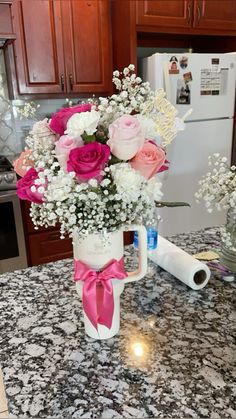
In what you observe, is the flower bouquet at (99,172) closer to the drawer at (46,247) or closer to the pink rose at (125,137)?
the pink rose at (125,137)

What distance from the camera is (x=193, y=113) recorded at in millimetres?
2336

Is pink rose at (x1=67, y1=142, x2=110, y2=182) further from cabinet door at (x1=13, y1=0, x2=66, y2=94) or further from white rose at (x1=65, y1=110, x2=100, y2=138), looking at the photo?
cabinet door at (x1=13, y1=0, x2=66, y2=94)

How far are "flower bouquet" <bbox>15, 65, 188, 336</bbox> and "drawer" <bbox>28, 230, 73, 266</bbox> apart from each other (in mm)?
1624

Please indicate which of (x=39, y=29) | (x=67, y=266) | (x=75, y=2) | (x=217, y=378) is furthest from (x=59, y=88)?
(x=217, y=378)

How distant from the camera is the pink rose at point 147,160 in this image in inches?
26.1

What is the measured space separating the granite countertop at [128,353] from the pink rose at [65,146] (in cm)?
40

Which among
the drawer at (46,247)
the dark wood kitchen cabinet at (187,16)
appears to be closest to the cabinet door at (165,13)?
the dark wood kitchen cabinet at (187,16)

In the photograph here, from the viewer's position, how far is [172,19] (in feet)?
7.58

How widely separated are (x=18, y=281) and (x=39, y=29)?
178cm

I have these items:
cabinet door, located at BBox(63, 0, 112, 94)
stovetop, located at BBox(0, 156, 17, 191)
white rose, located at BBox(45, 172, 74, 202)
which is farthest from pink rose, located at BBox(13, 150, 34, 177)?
cabinet door, located at BBox(63, 0, 112, 94)

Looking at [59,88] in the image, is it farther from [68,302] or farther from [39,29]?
[68,302]

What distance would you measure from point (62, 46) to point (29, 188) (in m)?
1.93

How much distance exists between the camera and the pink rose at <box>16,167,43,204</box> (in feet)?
2.20

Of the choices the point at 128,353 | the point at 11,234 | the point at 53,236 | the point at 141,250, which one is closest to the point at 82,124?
the point at 141,250
